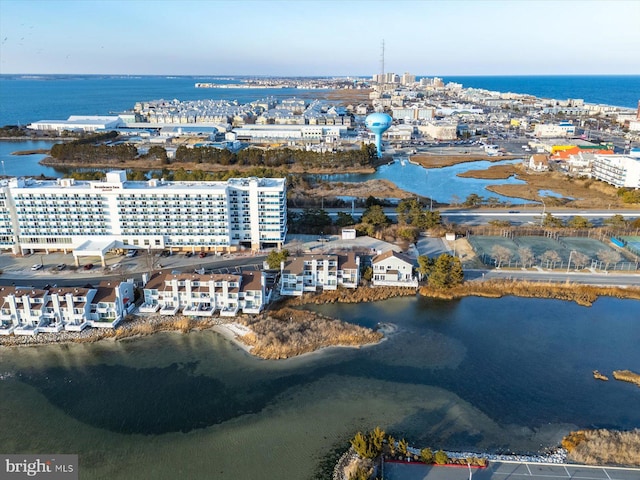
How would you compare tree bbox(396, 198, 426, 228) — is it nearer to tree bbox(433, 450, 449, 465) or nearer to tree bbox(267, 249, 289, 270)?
tree bbox(267, 249, 289, 270)

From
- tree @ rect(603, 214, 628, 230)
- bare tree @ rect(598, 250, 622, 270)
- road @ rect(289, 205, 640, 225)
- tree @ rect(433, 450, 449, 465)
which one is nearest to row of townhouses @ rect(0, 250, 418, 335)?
tree @ rect(433, 450, 449, 465)

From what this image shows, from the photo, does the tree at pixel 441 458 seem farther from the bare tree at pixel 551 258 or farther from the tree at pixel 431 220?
the tree at pixel 431 220

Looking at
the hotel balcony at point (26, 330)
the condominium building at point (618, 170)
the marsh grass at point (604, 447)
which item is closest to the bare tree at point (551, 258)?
the marsh grass at point (604, 447)

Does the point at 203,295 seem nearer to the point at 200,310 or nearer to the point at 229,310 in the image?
the point at 200,310

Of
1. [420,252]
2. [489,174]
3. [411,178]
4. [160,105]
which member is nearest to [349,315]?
[420,252]

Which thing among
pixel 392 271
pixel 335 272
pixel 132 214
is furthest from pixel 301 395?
pixel 132 214

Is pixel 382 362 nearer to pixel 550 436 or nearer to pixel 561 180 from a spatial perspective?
pixel 550 436
